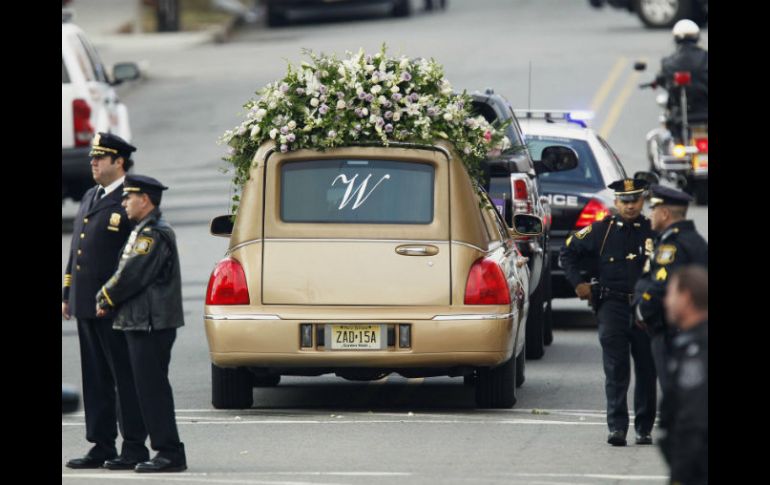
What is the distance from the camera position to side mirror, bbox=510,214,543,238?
13.3 m

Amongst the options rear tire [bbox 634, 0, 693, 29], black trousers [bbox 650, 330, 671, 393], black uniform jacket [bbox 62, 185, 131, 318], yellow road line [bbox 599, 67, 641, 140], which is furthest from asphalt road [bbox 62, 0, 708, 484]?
rear tire [bbox 634, 0, 693, 29]

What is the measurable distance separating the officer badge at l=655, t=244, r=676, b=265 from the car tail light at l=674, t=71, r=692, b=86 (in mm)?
13432

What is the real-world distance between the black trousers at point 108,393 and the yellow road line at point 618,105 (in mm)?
18280

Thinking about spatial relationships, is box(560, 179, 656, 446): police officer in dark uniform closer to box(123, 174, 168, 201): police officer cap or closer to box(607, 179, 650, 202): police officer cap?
box(607, 179, 650, 202): police officer cap

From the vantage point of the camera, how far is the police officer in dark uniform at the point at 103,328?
10.3 metres

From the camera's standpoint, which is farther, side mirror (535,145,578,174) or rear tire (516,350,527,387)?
side mirror (535,145,578,174)

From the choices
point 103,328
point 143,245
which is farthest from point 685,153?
point 143,245

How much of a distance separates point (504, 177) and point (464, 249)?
237 cm

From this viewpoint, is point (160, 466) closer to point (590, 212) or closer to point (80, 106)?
point (590, 212)

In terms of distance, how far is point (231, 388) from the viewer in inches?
488

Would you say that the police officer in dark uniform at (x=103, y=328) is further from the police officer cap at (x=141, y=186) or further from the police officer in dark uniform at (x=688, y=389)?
the police officer in dark uniform at (x=688, y=389)
